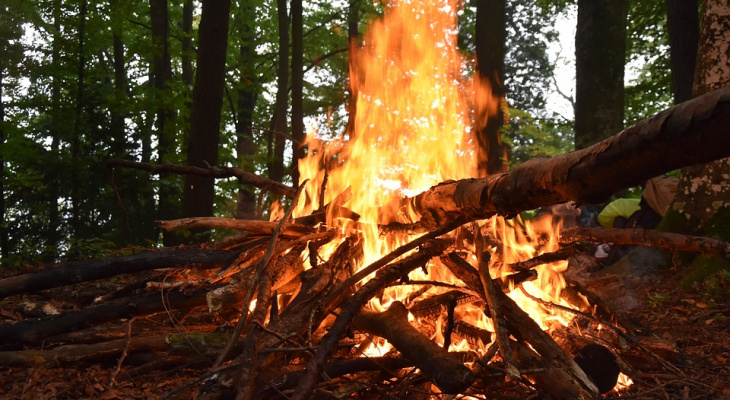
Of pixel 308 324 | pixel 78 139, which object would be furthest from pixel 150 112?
pixel 308 324

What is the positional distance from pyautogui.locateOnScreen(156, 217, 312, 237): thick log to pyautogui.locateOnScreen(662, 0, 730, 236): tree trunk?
4.68 m

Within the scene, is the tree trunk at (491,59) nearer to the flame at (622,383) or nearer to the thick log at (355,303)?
the thick log at (355,303)

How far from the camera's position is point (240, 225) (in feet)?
15.1

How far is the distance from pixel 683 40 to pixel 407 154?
623cm

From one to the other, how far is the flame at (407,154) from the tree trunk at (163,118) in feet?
17.7

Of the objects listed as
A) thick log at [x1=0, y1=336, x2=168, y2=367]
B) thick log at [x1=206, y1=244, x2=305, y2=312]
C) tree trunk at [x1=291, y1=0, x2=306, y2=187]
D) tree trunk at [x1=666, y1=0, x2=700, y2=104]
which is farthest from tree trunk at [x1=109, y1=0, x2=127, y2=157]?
tree trunk at [x1=666, y1=0, x2=700, y2=104]

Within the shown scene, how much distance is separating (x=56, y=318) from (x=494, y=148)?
8.30m

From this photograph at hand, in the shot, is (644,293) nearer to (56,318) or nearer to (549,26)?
(56,318)

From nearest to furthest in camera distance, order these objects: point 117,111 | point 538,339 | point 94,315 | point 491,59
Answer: point 538,339, point 94,315, point 491,59, point 117,111

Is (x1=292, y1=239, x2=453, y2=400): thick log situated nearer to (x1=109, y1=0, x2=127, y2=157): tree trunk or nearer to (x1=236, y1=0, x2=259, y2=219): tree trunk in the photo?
(x1=109, y1=0, x2=127, y2=157): tree trunk

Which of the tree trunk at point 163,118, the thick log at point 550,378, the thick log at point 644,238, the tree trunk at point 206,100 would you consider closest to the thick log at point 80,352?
the thick log at point 550,378

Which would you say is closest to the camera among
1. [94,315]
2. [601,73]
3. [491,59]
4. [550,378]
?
[550,378]

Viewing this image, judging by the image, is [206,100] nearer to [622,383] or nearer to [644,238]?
[644,238]

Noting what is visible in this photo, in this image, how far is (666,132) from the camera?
2035 mm
